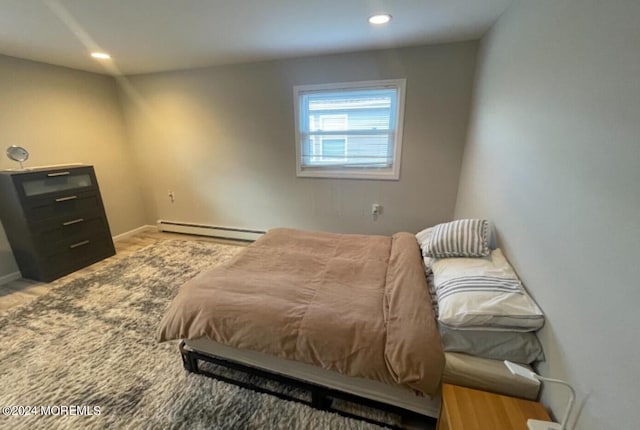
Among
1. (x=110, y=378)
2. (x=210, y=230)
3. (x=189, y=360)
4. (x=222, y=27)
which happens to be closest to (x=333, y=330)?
(x=189, y=360)

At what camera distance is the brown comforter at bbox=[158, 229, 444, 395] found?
121cm

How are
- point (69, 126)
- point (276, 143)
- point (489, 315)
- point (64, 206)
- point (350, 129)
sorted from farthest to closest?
point (276, 143) → point (69, 126) → point (350, 129) → point (64, 206) → point (489, 315)

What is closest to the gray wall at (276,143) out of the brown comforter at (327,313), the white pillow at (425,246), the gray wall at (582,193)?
the white pillow at (425,246)

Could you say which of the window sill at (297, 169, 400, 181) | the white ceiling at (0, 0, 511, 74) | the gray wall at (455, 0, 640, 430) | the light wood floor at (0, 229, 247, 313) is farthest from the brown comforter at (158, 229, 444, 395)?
the light wood floor at (0, 229, 247, 313)

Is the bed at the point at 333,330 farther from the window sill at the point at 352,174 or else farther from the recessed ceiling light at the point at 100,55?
the recessed ceiling light at the point at 100,55

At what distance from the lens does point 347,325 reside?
1.32 m

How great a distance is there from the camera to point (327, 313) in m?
1.40

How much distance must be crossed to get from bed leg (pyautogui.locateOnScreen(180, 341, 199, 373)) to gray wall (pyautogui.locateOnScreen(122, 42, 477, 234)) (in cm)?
215

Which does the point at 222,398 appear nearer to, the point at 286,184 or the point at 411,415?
the point at 411,415

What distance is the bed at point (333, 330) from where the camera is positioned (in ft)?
3.85

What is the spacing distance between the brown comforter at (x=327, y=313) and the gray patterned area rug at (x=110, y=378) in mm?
355

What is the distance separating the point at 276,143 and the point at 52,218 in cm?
254

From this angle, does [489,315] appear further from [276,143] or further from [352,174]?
[276,143]

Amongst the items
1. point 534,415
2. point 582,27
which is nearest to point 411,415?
point 534,415
